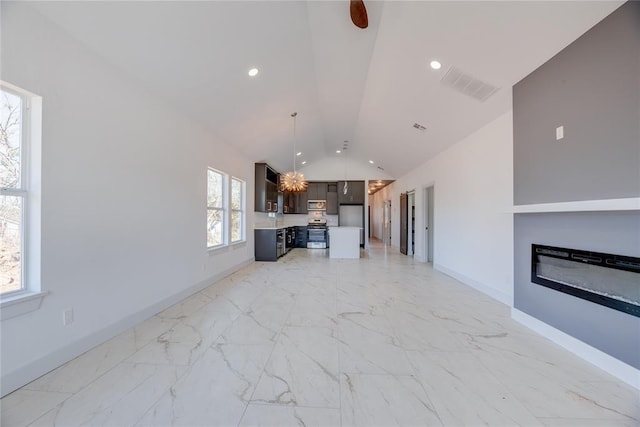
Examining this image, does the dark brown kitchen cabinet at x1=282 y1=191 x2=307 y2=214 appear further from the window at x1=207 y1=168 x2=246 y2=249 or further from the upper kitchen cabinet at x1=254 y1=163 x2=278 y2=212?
the window at x1=207 y1=168 x2=246 y2=249

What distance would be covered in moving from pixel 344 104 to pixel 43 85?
4.48 meters

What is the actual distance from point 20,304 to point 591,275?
4.32 metres

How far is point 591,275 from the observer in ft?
6.95

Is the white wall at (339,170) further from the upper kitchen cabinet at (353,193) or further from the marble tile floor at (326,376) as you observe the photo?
the marble tile floor at (326,376)

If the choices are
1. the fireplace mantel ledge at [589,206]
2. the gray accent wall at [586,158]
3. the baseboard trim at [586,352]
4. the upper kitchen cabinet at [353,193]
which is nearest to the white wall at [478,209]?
the fireplace mantel ledge at [589,206]

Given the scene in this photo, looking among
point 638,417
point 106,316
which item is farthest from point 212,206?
point 638,417

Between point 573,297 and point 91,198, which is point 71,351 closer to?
point 91,198

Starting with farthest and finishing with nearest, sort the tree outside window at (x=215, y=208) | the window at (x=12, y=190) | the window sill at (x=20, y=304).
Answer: the tree outside window at (x=215, y=208) → the window at (x=12, y=190) → the window sill at (x=20, y=304)

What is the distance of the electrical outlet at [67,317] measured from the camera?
1998mm

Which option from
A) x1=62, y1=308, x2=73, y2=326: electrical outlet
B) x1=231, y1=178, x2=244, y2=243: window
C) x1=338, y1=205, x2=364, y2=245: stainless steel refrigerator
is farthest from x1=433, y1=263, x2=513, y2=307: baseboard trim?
x1=338, y1=205, x2=364, y2=245: stainless steel refrigerator

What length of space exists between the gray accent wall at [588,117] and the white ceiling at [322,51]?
171 mm

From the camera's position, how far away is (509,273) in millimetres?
3393

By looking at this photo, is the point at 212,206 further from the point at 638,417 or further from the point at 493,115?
the point at 638,417

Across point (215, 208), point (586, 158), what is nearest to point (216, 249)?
point (215, 208)
